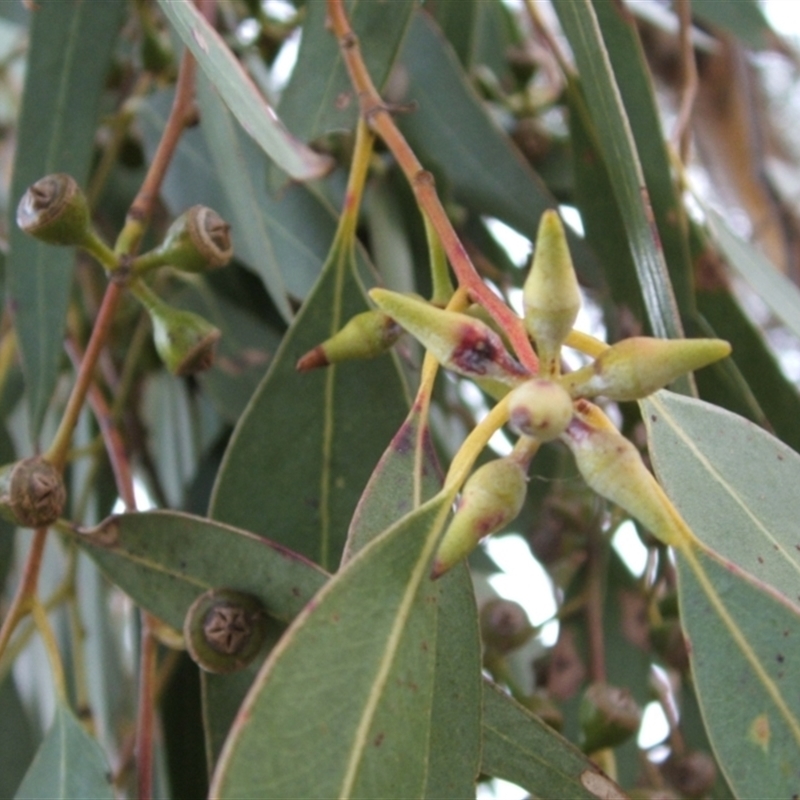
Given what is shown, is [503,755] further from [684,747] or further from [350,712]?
[684,747]

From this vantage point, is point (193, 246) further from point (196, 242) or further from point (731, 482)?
point (731, 482)

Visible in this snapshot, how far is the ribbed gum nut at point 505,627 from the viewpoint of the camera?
0.97 m

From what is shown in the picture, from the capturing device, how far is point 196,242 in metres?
0.75

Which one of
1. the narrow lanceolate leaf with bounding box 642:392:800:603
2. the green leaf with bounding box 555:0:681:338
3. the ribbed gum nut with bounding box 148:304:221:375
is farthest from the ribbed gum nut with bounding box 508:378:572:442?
the ribbed gum nut with bounding box 148:304:221:375

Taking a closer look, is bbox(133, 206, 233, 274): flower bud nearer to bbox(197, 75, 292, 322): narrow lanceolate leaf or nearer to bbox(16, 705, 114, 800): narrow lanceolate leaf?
bbox(197, 75, 292, 322): narrow lanceolate leaf

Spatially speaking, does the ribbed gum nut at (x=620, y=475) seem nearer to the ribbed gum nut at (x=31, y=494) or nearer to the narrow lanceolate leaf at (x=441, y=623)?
the narrow lanceolate leaf at (x=441, y=623)

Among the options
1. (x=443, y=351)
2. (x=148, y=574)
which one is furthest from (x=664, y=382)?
(x=148, y=574)

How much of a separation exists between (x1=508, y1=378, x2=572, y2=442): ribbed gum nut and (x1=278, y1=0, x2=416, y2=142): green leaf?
42 centimetres

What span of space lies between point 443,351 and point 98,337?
0.36m

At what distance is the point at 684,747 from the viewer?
1.02m

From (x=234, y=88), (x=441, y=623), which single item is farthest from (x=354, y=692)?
(x=234, y=88)

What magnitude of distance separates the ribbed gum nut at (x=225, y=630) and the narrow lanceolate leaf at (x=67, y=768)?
133 millimetres

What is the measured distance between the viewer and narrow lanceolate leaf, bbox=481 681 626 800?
0.64 meters

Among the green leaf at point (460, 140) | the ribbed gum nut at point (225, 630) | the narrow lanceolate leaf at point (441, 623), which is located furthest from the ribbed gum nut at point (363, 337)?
the green leaf at point (460, 140)
